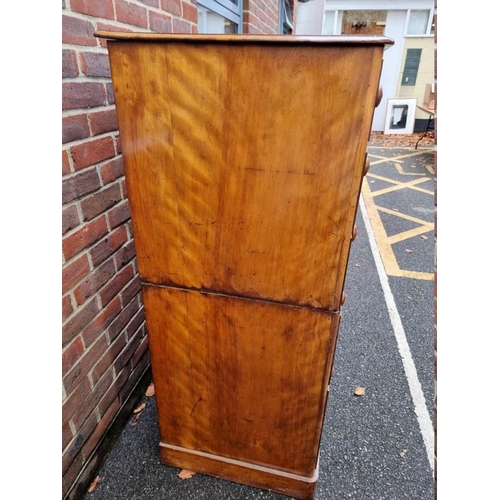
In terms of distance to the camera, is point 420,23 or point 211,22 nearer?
point 211,22

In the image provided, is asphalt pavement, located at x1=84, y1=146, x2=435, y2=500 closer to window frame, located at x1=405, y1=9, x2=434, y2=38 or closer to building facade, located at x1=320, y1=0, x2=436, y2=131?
building facade, located at x1=320, y1=0, x2=436, y2=131

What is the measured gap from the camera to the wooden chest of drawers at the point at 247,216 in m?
0.95

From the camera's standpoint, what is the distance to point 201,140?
3.49ft

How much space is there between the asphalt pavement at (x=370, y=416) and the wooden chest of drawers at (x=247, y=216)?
0.25 m

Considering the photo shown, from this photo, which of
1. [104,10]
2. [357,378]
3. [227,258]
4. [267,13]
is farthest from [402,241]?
[104,10]

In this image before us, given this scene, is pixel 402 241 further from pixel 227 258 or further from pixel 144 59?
pixel 144 59

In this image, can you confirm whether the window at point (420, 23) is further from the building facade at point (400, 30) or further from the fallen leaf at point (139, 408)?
the fallen leaf at point (139, 408)

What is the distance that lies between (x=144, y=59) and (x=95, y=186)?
0.65 m

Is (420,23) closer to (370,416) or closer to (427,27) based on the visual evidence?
(427,27)

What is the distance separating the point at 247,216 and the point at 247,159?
0.18m

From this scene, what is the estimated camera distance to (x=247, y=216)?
1.14 meters

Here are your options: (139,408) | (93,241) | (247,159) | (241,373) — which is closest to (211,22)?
(93,241)

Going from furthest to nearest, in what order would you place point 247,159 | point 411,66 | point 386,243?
point 411,66
point 386,243
point 247,159

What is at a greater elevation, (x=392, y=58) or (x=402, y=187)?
(x=392, y=58)
